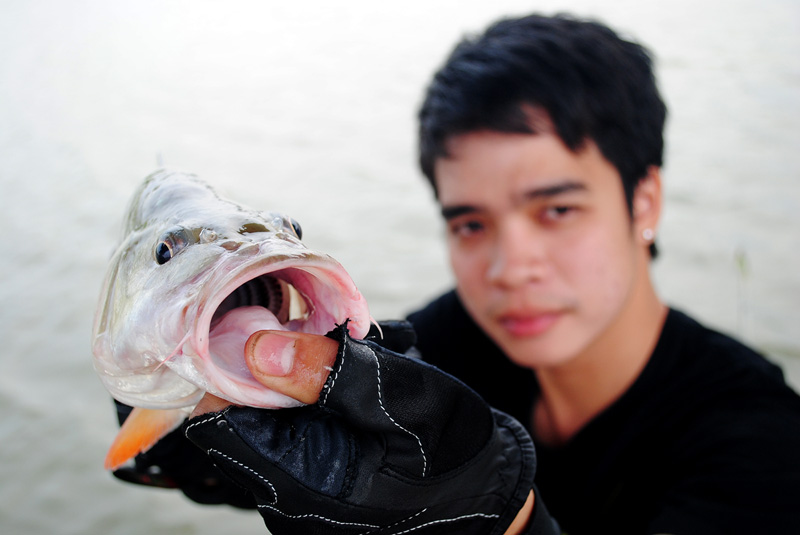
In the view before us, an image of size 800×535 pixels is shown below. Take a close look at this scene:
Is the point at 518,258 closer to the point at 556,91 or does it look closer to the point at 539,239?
the point at 539,239

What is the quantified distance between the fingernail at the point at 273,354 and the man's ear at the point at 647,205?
4.30 ft

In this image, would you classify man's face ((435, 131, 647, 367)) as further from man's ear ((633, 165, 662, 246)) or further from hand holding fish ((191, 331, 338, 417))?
hand holding fish ((191, 331, 338, 417))

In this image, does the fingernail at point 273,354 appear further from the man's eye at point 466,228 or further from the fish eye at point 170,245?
the man's eye at point 466,228

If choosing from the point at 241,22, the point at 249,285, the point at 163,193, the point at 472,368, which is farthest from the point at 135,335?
the point at 241,22

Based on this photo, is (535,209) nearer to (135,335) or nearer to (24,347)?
(135,335)

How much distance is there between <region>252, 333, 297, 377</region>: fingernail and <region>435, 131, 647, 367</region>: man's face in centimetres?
92

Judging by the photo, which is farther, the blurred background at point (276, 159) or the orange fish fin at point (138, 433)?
the blurred background at point (276, 159)

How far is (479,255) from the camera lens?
1.73 m

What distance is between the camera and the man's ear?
1.87 metres

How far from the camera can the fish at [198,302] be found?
793 mm

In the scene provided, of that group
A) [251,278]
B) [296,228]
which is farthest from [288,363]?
[296,228]

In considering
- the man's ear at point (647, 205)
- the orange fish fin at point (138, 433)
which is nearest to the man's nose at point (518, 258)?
the man's ear at point (647, 205)

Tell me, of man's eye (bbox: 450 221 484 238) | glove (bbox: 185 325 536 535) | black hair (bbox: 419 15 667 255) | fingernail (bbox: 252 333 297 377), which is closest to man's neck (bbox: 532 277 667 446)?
black hair (bbox: 419 15 667 255)

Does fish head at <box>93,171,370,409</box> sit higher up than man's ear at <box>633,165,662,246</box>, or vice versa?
fish head at <box>93,171,370,409</box>
